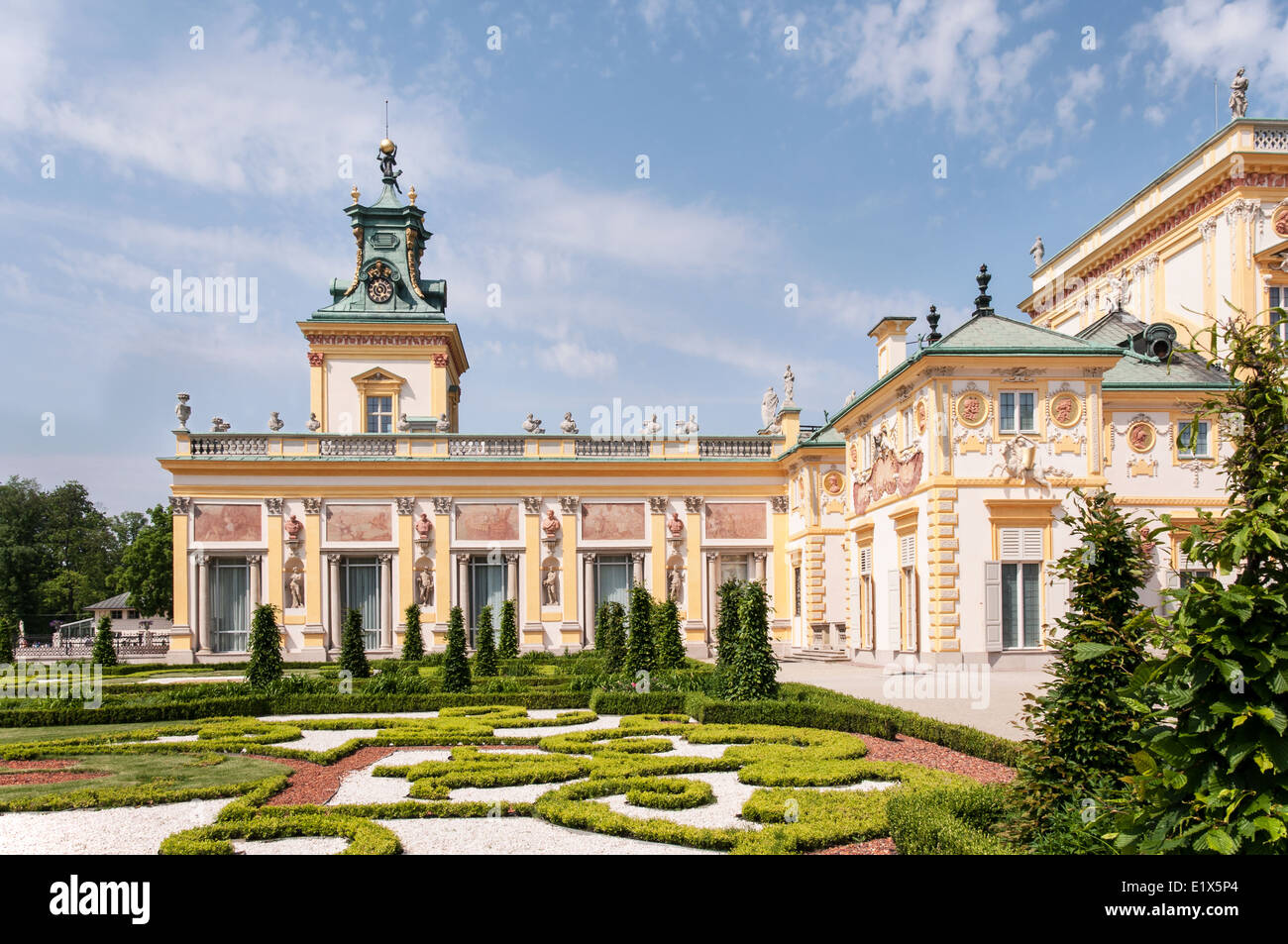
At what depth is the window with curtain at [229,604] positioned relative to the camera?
36.7 meters

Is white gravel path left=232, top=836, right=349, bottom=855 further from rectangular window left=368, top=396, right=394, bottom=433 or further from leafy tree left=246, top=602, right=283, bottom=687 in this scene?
rectangular window left=368, top=396, right=394, bottom=433

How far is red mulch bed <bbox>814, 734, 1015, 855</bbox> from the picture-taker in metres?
11.5

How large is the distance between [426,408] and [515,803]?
35.4m

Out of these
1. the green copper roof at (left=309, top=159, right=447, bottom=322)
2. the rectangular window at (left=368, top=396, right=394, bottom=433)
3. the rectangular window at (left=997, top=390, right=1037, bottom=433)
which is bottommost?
the rectangular window at (left=997, top=390, right=1037, bottom=433)

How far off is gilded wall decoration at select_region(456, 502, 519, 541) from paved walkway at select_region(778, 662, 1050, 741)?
49.5 ft

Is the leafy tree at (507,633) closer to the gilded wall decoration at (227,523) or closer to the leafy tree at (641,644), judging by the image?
the leafy tree at (641,644)

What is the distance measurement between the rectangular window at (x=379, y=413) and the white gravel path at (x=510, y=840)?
118 feet

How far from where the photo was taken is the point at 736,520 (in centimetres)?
3912

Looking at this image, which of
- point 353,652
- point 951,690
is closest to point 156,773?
point 353,652

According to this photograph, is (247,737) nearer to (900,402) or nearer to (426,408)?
(900,402)

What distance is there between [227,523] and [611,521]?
15164mm

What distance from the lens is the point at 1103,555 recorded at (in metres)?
7.36

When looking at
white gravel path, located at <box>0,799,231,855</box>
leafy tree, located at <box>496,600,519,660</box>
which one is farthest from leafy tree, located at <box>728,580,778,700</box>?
leafy tree, located at <box>496,600,519,660</box>

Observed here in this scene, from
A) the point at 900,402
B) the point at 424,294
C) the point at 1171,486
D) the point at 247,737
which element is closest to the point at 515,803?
the point at 247,737
